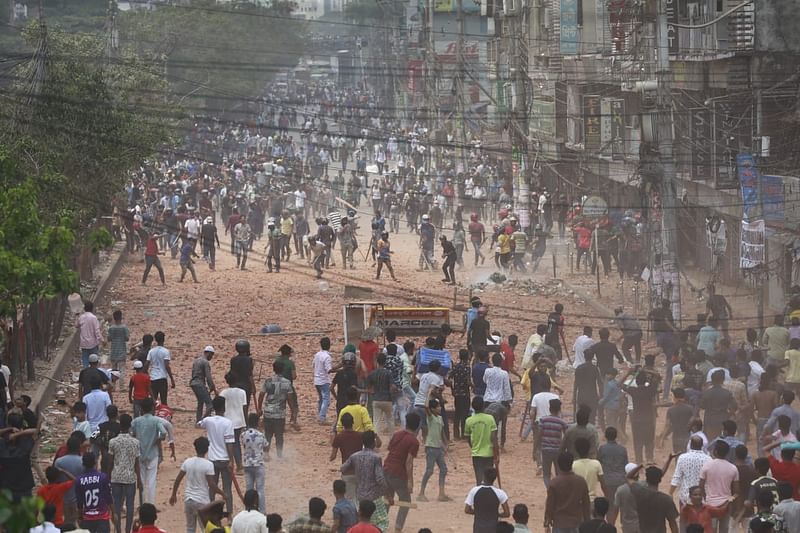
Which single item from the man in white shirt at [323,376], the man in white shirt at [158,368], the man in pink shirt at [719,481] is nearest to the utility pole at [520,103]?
the man in white shirt at [323,376]

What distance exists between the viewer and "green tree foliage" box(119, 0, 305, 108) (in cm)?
7662

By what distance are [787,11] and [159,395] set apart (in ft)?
61.3

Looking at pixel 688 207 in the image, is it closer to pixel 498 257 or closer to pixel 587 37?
pixel 498 257

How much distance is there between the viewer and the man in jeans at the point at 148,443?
45.8 feet

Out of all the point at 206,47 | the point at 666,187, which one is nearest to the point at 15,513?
the point at 666,187

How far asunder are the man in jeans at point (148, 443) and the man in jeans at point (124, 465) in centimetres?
43

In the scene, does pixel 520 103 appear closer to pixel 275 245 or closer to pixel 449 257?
pixel 275 245

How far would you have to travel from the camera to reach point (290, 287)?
32.6 metres

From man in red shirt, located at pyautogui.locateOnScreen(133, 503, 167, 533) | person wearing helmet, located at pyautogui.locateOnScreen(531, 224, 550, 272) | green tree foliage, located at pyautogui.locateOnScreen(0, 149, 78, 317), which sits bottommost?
person wearing helmet, located at pyautogui.locateOnScreen(531, 224, 550, 272)

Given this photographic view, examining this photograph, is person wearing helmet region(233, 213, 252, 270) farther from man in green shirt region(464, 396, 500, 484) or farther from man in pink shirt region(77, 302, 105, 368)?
man in green shirt region(464, 396, 500, 484)

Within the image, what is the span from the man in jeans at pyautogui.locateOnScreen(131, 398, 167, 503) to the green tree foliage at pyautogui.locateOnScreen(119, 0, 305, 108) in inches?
2147

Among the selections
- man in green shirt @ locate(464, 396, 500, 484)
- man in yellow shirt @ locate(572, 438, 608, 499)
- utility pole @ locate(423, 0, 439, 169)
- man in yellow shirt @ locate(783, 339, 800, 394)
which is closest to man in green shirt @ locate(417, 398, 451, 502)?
man in green shirt @ locate(464, 396, 500, 484)

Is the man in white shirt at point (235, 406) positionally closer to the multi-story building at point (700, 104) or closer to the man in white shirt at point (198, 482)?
the man in white shirt at point (198, 482)

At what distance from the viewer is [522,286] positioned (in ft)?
107
